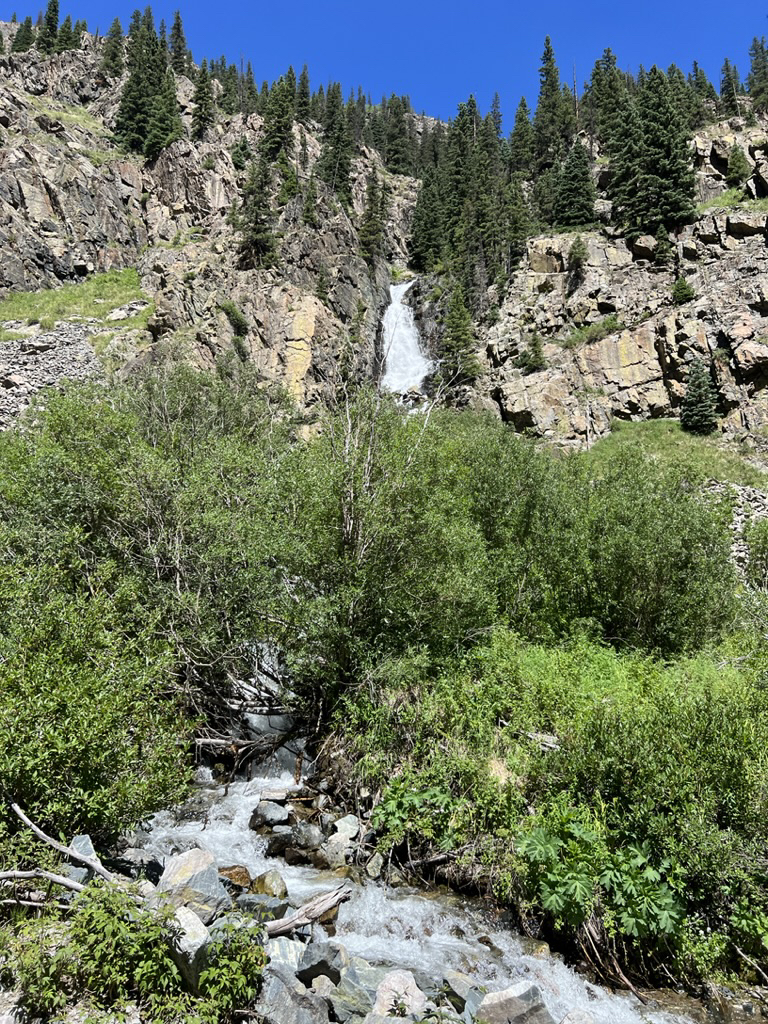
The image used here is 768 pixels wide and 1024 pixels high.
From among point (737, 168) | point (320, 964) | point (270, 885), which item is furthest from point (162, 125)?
point (320, 964)

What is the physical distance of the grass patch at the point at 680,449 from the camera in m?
35.4

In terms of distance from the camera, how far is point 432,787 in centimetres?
1007

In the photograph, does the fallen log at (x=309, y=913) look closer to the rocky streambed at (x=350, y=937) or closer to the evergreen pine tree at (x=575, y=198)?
the rocky streambed at (x=350, y=937)

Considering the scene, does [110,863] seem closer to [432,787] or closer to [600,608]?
[432,787]

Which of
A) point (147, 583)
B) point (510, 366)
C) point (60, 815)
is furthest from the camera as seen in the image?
point (510, 366)

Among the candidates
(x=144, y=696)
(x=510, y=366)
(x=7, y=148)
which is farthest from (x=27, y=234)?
(x=144, y=696)

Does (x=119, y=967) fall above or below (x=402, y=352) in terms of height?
below

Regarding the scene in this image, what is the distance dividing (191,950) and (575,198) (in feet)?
227

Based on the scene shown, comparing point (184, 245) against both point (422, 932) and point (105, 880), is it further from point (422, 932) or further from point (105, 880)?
point (422, 932)

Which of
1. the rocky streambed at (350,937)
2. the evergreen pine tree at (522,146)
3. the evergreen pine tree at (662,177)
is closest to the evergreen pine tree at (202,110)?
the evergreen pine tree at (522,146)

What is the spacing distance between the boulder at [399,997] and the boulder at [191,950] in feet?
6.73

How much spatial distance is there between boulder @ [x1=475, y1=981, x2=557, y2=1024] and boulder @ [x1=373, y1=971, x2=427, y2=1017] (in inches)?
27.1

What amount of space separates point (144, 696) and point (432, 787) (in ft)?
17.7

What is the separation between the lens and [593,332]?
47.7 metres
